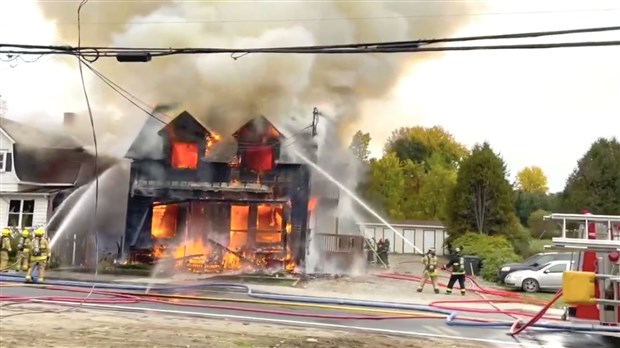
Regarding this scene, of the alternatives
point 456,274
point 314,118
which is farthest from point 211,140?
point 456,274

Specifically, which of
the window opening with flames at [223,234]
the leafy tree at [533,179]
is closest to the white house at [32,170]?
the window opening with flames at [223,234]

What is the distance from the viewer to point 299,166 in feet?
61.7

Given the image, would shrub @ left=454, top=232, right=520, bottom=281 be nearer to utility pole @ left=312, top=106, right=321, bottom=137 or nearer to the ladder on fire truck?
utility pole @ left=312, top=106, right=321, bottom=137

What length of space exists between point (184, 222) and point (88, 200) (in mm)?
3954

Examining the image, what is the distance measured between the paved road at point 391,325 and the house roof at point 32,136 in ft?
41.7

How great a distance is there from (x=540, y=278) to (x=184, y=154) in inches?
470

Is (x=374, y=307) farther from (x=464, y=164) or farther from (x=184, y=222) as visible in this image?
(x=464, y=164)

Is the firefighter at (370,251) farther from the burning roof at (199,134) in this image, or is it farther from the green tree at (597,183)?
the green tree at (597,183)

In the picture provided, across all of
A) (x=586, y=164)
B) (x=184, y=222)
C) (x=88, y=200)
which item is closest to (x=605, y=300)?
(x=184, y=222)

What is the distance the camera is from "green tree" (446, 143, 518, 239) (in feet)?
85.0

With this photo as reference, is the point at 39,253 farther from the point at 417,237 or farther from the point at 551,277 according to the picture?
the point at 417,237

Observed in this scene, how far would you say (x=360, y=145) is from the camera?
27.6 m

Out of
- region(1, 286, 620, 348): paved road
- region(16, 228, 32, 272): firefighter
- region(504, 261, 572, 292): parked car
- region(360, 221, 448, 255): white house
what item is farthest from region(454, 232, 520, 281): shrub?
region(16, 228, 32, 272): firefighter

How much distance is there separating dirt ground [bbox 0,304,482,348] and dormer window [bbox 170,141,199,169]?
10.3 meters
